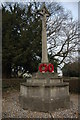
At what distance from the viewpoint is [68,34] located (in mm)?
16688

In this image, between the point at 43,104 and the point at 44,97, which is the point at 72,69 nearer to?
the point at 44,97

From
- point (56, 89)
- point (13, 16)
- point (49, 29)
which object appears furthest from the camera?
point (49, 29)

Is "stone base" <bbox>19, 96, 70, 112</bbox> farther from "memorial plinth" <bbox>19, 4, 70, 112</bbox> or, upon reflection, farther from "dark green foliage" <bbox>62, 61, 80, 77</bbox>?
"dark green foliage" <bbox>62, 61, 80, 77</bbox>

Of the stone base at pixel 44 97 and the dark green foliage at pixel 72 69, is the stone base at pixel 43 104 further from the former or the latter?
A: the dark green foliage at pixel 72 69

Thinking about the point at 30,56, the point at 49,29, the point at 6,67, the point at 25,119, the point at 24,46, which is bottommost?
the point at 25,119

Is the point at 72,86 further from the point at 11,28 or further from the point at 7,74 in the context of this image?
the point at 11,28

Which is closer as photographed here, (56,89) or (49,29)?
(56,89)

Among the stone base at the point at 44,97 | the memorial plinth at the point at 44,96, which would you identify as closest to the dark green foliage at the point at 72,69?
the memorial plinth at the point at 44,96

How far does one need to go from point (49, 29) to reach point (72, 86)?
26.6 feet

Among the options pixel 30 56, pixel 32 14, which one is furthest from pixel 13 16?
pixel 30 56

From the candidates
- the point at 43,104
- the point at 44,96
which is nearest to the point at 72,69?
the point at 44,96

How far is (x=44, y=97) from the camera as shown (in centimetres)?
597

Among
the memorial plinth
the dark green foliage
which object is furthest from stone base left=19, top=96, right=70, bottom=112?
the dark green foliage

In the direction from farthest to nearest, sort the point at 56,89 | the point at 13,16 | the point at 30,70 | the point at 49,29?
the point at 49,29
the point at 30,70
the point at 13,16
the point at 56,89
